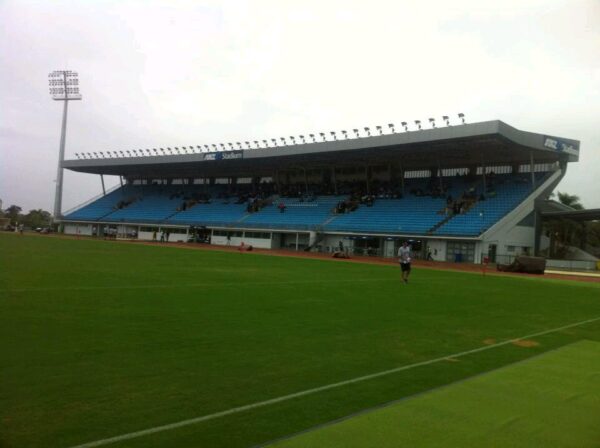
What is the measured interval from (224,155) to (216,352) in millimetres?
56923

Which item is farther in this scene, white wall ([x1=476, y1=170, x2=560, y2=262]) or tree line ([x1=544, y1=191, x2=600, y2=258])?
tree line ([x1=544, y1=191, x2=600, y2=258])

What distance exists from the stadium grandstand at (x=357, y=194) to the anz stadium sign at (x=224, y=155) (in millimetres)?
132

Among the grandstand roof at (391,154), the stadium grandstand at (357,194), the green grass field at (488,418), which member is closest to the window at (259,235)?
the stadium grandstand at (357,194)

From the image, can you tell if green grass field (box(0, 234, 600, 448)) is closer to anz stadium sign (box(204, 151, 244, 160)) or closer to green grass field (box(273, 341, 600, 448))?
green grass field (box(273, 341, 600, 448))

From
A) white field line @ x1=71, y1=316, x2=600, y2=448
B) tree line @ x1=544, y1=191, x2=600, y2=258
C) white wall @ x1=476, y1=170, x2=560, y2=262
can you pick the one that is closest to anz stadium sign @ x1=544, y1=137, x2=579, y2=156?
white wall @ x1=476, y1=170, x2=560, y2=262

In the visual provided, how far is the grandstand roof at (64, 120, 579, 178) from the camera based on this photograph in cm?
4256

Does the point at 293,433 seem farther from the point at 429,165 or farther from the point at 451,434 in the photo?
the point at 429,165

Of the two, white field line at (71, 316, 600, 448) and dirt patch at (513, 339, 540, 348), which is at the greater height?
dirt patch at (513, 339, 540, 348)

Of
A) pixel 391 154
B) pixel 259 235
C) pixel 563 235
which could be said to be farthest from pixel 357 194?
pixel 563 235

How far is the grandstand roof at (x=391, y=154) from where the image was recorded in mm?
42562

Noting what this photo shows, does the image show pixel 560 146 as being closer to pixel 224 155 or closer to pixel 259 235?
pixel 259 235

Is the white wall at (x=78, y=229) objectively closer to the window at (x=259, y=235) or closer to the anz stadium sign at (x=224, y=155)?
the anz stadium sign at (x=224, y=155)

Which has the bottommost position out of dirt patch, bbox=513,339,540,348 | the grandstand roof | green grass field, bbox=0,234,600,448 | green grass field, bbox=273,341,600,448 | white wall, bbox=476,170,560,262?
green grass field, bbox=273,341,600,448

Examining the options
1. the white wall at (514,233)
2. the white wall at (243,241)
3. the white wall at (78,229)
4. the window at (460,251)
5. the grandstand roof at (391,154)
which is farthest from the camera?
the white wall at (78,229)
